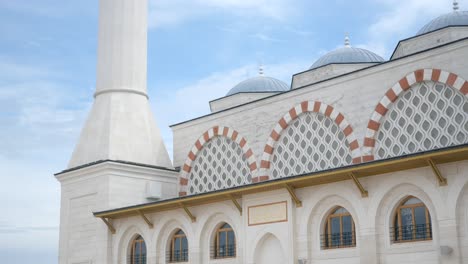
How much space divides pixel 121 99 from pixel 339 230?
28.0 ft

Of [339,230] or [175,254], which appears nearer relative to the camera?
[339,230]

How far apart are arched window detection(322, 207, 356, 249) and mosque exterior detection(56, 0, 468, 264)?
0.08 ft

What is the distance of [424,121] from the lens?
44.2 ft

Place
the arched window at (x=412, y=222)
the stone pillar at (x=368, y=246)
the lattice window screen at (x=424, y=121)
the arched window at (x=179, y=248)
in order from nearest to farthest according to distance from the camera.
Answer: the arched window at (x=412, y=222), the stone pillar at (x=368, y=246), the lattice window screen at (x=424, y=121), the arched window at (x=179, y=248)

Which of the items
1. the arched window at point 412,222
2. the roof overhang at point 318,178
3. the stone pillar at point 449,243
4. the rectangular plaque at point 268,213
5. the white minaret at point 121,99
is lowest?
the stone pillar at point 449,243

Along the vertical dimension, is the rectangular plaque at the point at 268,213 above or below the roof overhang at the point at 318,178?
below

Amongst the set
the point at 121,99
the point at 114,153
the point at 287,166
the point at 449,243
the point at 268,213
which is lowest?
the point at 449,243

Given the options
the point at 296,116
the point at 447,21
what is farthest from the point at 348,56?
the point at 296,116

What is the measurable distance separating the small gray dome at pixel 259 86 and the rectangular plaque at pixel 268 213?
291 inches

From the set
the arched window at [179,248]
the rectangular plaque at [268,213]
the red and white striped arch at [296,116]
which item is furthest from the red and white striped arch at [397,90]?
the arched window at [179,248]

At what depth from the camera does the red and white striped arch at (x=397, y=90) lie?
43.2 feet

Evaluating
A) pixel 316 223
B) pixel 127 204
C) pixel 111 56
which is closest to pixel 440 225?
pixel 316 223

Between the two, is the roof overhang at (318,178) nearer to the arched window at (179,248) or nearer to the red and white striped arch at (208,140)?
the arched window at (179,248)

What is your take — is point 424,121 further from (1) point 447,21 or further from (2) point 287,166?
(1) point 447,21
